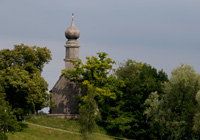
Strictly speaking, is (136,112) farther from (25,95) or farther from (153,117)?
(25,95)

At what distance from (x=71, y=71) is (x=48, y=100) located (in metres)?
6.54

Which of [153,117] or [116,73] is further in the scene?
[116,73]

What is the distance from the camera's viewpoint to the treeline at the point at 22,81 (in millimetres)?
78125

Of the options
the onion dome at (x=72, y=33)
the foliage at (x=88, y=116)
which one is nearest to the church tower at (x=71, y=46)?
the onion dome at (x=72, y=33)

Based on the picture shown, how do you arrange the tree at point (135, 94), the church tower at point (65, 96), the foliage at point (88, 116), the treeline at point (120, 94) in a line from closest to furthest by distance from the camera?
the foliage at point (88, 116) < the treeline at point (120, 94) < the tree at point (135, 94) < the church tower at point (65, 96)

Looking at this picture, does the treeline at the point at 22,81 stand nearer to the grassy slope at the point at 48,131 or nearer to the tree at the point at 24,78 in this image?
the tree at the point at 24,78

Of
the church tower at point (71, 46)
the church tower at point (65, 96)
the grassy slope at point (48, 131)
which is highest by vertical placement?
the church tower at point (71, 46)

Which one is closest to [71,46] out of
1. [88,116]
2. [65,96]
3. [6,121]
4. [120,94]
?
[65,96]

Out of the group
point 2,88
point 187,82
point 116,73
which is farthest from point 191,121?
point 2,88

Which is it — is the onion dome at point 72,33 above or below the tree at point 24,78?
above

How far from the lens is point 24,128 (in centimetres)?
7881

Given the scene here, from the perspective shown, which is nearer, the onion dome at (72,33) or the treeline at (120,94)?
the treeline at (120,94)

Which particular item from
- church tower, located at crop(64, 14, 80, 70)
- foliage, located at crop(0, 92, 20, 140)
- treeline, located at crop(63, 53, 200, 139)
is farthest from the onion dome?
foliage, located at crop(0, 92, 20, 140)

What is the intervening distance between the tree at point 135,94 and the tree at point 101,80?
1278mm
